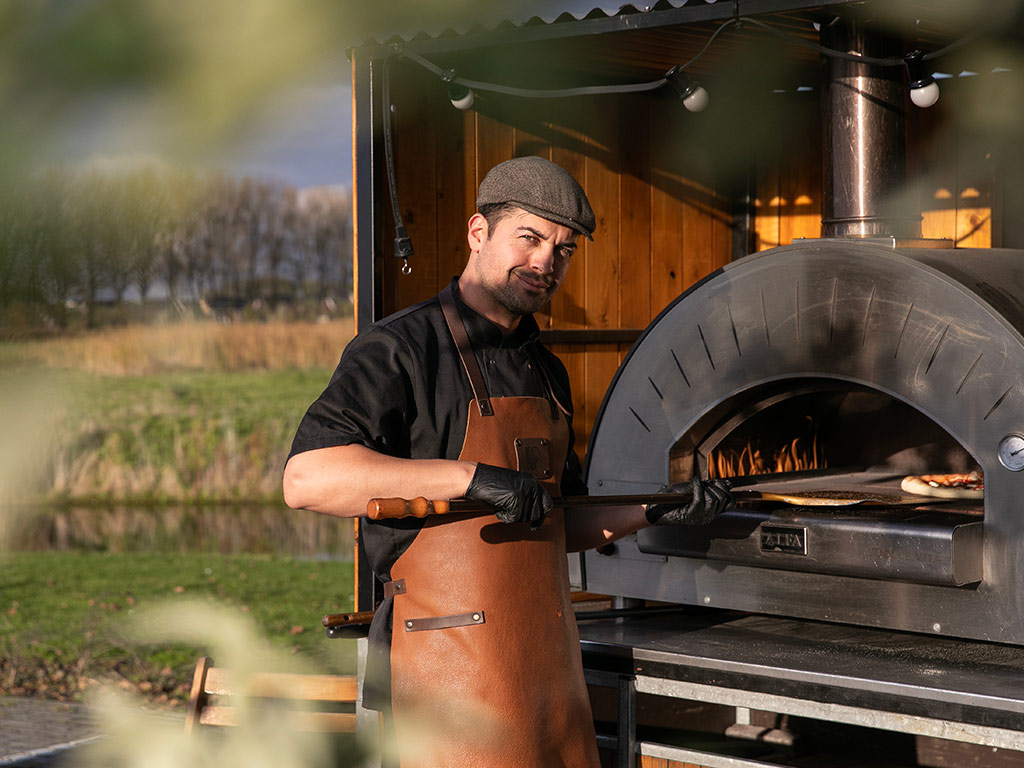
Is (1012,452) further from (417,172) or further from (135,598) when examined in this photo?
(135,598)

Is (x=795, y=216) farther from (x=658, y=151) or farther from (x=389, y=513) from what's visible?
(x=389, y=513)

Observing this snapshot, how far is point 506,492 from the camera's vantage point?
195 centimetres

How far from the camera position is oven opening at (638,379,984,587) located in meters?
2.44

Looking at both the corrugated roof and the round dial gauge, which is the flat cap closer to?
the round dial gauge

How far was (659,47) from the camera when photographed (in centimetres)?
366

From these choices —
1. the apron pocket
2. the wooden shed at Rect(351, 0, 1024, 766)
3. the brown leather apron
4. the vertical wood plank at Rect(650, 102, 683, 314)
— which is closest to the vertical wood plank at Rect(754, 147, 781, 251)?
the wooden shed at Rect(351, 0, 1024, 766)

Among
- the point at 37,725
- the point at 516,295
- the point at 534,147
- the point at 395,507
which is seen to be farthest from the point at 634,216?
the point at 37,725

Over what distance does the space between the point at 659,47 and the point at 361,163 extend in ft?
3.27

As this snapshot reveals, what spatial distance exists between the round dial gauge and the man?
34.6 inches

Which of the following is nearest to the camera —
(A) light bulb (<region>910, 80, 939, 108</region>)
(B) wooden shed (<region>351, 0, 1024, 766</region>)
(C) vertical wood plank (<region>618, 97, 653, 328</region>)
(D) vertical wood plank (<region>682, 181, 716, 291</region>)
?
(A) light bulb (<region>910, 80, 939, 108</region>)

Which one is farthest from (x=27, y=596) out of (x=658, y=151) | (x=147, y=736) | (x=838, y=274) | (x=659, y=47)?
(x=147, y=736)

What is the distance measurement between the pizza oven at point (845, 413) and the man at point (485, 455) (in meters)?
0.65

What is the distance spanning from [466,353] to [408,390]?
0.13 m

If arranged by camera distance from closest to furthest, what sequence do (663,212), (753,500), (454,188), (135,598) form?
(753,500), (454,188), (663,212), (135,598)
